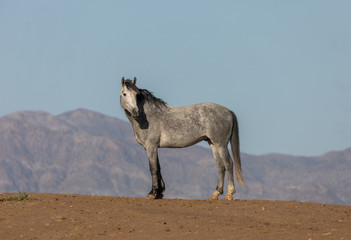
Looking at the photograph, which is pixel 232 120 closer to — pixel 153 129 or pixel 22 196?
pixel 153 129

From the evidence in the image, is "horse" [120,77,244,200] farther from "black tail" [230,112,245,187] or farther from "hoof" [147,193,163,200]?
"black tail" [230,112,245,187]

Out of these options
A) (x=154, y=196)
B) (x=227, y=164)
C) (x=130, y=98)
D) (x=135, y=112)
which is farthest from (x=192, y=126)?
(x=154, y=196)

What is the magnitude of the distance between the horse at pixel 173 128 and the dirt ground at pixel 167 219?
4.10ft

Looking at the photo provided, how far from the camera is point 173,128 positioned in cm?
1973

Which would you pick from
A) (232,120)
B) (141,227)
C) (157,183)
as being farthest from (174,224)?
(232,120)

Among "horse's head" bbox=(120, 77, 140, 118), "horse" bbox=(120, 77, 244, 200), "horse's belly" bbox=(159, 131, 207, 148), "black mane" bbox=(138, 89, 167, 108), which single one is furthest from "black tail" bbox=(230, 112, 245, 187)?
"horse's head" bbox=(120, 77, 140, 118)

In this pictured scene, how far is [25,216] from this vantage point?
15.6 metres

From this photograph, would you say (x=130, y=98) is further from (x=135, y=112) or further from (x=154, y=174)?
(x=154, y=174)

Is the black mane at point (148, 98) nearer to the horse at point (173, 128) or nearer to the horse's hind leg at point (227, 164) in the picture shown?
the horse at point (173, 128)

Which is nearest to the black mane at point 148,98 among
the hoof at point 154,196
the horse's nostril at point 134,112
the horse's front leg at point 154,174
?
the horse's nostril at point 134,112

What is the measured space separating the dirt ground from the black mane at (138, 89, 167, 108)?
2907 mm

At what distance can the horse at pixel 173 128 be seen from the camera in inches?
773

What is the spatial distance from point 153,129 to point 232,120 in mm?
2408

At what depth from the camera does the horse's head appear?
63.1ft
